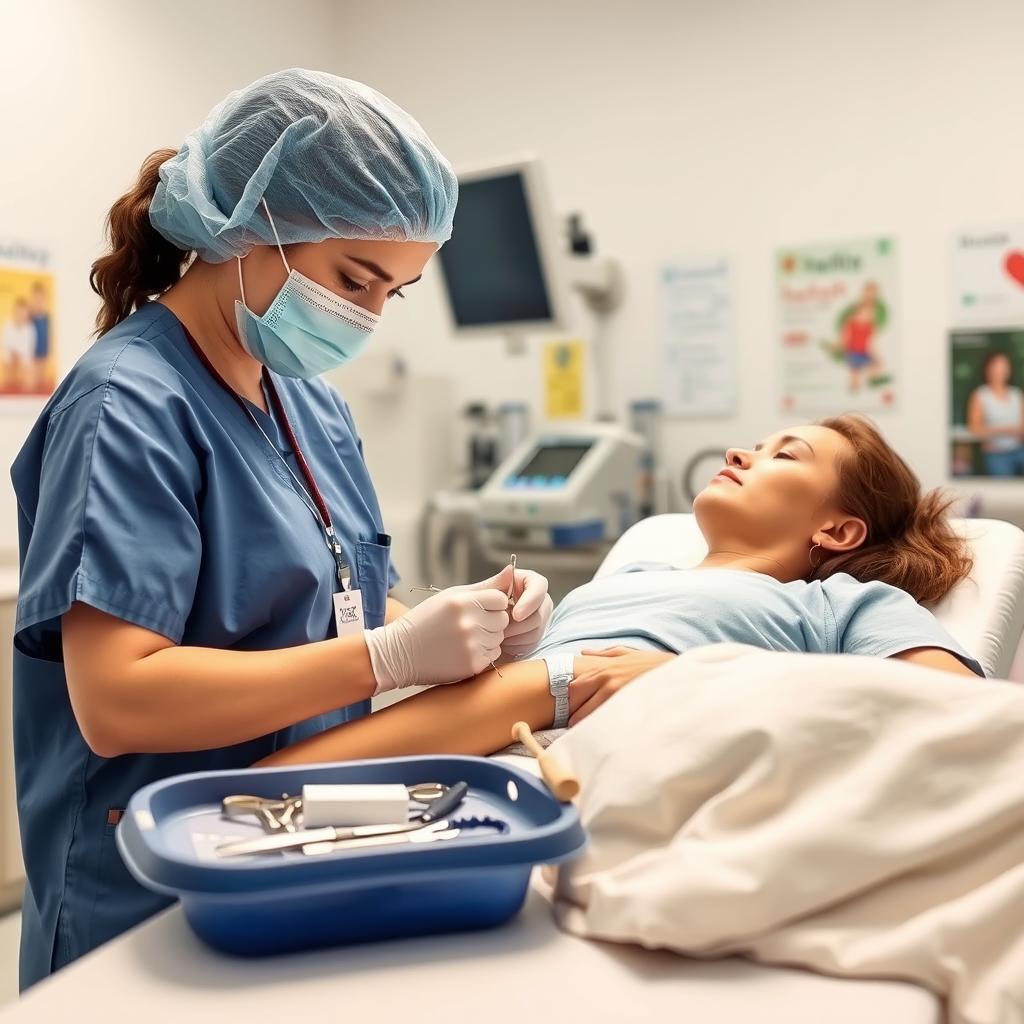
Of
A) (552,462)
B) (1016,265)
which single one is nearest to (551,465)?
(552,462)

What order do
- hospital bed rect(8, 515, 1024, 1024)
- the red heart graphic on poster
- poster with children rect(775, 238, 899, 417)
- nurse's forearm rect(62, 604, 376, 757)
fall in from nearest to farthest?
hospital bed rect(8, 515, 1024, 1024) → nurse's forearm rect(62, 604, 376, 757) → the red heart graphic on poster → poster with children rect(775, 238, 899, 417)

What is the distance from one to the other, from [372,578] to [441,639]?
0.87 ft

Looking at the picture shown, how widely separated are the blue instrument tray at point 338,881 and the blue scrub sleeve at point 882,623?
68cm

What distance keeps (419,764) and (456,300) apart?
8.37ft

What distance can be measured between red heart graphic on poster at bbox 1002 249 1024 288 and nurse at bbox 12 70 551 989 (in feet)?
7.40

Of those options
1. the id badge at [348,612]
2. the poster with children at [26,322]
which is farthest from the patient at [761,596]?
the poster with children at [26,322]

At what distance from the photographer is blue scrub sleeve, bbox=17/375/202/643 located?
1.04m

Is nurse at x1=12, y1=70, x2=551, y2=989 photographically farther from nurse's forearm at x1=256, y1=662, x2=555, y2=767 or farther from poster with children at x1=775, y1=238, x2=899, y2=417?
poster with children at x1=775, y1=238, x2=899, y2=417

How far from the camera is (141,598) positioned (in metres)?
1.05

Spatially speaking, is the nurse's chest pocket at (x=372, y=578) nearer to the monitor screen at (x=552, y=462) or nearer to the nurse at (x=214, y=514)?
the nurse at (x=214, y=514)

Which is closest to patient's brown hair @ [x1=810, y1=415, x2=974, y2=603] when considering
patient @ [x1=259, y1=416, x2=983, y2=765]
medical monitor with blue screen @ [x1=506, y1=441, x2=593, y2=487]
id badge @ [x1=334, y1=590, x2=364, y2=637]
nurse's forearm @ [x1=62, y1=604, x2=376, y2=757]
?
patient @ [x1=259, y1=416, x2=983, y2=765]

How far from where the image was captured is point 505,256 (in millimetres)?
3152

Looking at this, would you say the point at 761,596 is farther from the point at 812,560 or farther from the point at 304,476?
the point at 304,476

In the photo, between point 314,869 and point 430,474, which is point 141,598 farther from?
point 430,474
